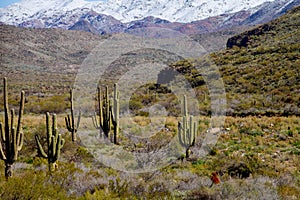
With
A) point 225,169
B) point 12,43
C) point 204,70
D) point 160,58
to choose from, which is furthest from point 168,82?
point 12,43

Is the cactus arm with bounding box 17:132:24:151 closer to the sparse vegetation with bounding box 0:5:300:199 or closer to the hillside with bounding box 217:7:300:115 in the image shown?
the sparse vegetation with bounding box 0:5:300:199

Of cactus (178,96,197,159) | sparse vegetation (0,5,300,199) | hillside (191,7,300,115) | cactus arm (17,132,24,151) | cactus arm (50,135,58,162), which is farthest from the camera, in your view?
hillside (191,7,300,115)

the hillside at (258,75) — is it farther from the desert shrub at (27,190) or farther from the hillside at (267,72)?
the desert shrub at (27,190)

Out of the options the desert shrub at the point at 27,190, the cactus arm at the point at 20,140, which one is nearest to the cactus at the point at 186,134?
the cactus arm at the point at 20,140

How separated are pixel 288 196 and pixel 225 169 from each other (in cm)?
279

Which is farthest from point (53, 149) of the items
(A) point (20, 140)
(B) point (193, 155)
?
(B) point (193, 155)

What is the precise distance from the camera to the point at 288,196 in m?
5.80

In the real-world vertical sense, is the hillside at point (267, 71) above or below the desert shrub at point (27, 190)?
above

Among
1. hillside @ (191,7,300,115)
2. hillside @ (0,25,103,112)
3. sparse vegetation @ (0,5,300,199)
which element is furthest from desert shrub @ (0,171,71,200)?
hillside @ (0,25,103,112)

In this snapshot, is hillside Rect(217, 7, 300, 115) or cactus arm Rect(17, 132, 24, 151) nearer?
cactus arm Rect(17, 132, 24, 151)

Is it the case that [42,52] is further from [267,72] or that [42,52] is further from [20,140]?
[20,140]

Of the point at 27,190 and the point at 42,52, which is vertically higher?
the point at 42,52

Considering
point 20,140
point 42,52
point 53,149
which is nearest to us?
point 20,140

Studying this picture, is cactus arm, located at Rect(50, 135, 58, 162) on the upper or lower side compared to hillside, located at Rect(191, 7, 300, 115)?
lower
